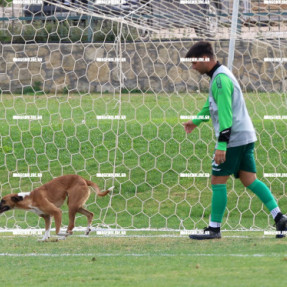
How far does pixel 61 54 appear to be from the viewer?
49.3 ft

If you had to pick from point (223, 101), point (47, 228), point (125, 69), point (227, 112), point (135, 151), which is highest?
point (223, 101)

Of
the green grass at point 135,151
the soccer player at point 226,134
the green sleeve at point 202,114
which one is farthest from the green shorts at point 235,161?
the green grass at point 135,151

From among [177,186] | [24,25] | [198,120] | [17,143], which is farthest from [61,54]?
[198,120]

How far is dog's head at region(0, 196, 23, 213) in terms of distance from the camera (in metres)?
9.62

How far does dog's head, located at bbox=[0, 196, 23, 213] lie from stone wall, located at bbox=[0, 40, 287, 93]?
4.61 meters

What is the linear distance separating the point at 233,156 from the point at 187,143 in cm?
461

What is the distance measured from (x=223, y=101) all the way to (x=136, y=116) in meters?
4.72

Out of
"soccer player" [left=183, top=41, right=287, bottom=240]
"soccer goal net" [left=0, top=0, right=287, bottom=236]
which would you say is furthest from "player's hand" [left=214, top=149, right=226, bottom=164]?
"soccer goal net" [left=0, top=0, right=287, bottom=236]

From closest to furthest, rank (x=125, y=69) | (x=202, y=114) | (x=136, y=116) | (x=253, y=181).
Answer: (x=253, y=181) < (x=202, y=114) < (x=136, y=116) < (x=125, y=69)

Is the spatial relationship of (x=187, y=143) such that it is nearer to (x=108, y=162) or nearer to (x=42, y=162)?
(x=108, y=162)

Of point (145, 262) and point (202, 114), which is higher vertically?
point (202, 114)

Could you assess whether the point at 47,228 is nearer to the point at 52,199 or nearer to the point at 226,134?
the point at 52,199

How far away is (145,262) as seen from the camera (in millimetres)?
7770

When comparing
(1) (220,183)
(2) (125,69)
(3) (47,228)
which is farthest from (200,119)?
(2) (125,69)
